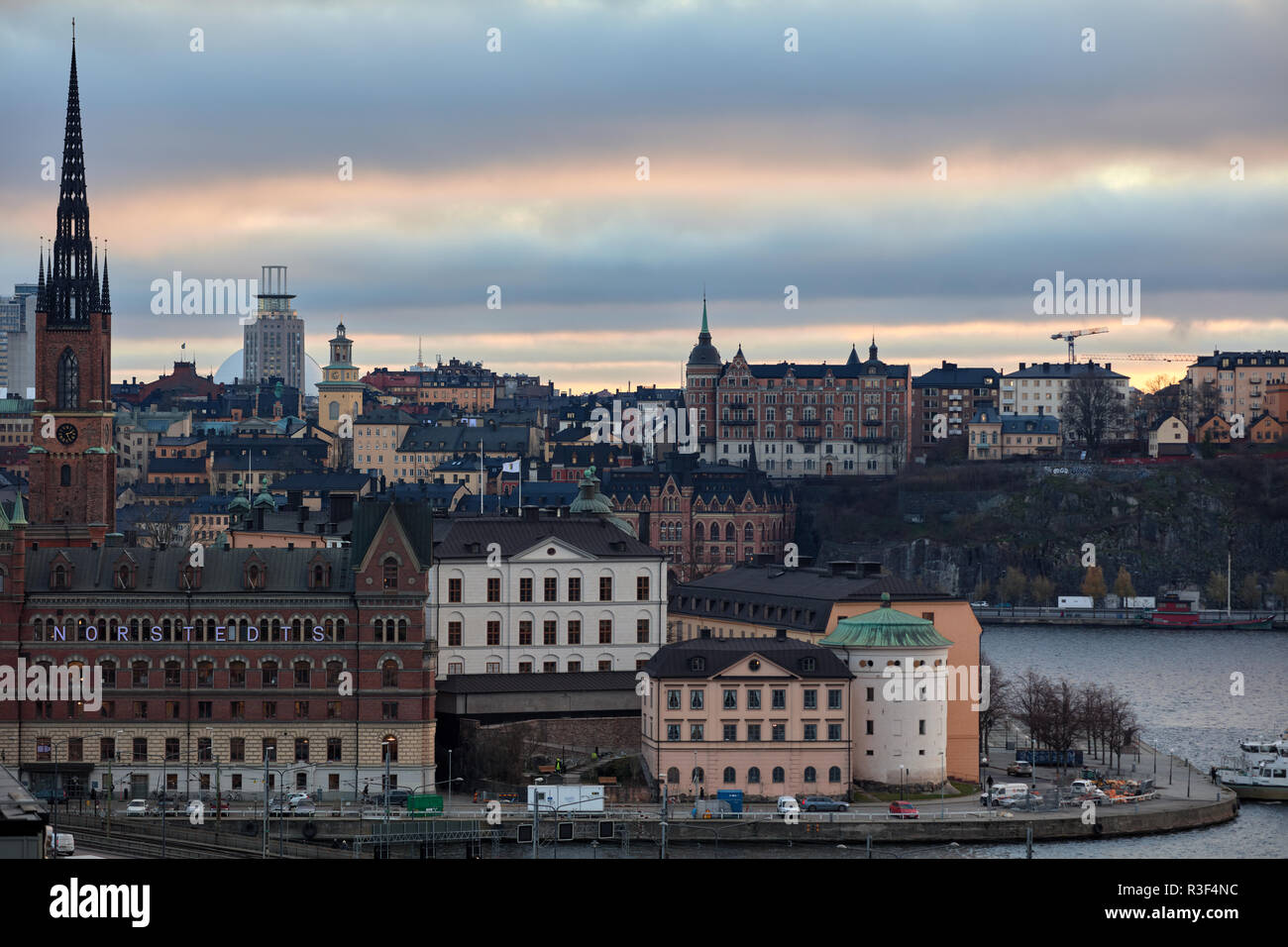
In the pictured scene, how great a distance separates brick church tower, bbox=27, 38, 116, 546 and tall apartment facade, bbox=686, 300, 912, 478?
104563 millimetres

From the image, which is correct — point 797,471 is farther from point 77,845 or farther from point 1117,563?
point 77,845

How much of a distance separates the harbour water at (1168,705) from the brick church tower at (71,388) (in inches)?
1486

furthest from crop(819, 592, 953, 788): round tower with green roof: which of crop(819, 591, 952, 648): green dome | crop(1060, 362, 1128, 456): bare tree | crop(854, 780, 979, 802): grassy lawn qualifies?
crop(1060, 362, 1128, 456): bare tree

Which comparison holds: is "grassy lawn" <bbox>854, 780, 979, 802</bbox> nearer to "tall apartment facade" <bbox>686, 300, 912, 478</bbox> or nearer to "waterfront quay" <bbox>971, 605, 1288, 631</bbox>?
"waterfront quay" <bbox>971, 605, 1288, 631</bbox>

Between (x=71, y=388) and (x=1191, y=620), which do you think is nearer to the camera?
(x=71, y=388)

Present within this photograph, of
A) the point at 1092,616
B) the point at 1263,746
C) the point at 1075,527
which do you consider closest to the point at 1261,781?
the point at 1263,746

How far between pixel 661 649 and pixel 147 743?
14.6 metres

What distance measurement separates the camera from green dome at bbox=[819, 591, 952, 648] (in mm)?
65250

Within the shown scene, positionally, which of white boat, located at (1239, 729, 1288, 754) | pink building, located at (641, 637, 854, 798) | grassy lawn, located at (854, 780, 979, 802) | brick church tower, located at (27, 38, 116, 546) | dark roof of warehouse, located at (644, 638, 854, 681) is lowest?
white boat, located at (1239, 729, 1288, 754)

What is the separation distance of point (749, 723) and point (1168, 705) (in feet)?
132

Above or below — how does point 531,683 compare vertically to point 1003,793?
above

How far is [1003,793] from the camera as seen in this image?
6381 cm

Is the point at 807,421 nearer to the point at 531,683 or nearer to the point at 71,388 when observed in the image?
the point at 71,388
